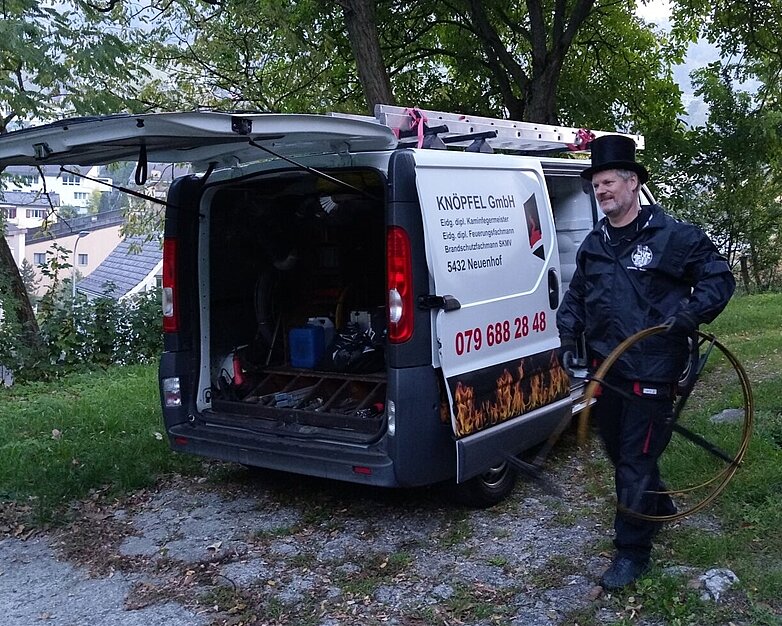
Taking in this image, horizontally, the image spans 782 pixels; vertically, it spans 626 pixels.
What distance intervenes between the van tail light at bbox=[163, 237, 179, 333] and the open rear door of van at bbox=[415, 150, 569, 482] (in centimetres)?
175

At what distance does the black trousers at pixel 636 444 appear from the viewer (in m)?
3.67

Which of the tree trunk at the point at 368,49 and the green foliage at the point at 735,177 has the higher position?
the tree trunk at the point at 368,49

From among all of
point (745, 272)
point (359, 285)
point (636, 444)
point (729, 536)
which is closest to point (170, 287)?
point (359, 285)

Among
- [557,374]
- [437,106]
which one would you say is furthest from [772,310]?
[557,374]

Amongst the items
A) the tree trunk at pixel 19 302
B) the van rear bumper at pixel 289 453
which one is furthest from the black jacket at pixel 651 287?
the tree trunk at pixel 19 302

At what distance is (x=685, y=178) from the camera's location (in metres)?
15.0

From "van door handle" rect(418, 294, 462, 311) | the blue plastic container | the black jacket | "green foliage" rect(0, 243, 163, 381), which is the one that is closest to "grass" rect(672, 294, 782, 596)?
the black jacket

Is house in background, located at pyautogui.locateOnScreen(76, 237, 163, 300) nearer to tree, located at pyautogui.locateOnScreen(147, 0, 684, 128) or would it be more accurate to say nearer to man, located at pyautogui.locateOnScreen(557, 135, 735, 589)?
tree, located at pyautogui.locateOnScreen(147, 0, 684, 128)

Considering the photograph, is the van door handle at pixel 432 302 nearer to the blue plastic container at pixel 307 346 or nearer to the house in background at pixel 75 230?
the blue plastic container at pixel 307 346

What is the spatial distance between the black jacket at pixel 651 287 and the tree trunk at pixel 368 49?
5.86 meters

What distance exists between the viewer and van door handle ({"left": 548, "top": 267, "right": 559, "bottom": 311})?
5094 mm

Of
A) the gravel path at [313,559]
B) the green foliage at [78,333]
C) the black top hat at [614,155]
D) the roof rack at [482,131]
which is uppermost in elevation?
the roof rack at [482,131]

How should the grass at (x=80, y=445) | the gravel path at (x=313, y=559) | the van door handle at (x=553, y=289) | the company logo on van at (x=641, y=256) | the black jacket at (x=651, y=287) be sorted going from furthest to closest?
the grass at (x=80, y=445), the van door handle at (x=553, y=289), the gravel path at (x=313, y=559), the company logo on van at (x=641, y=256), the black jacket at (x=651, y=287)

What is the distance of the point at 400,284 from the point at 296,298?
1.85 metres
